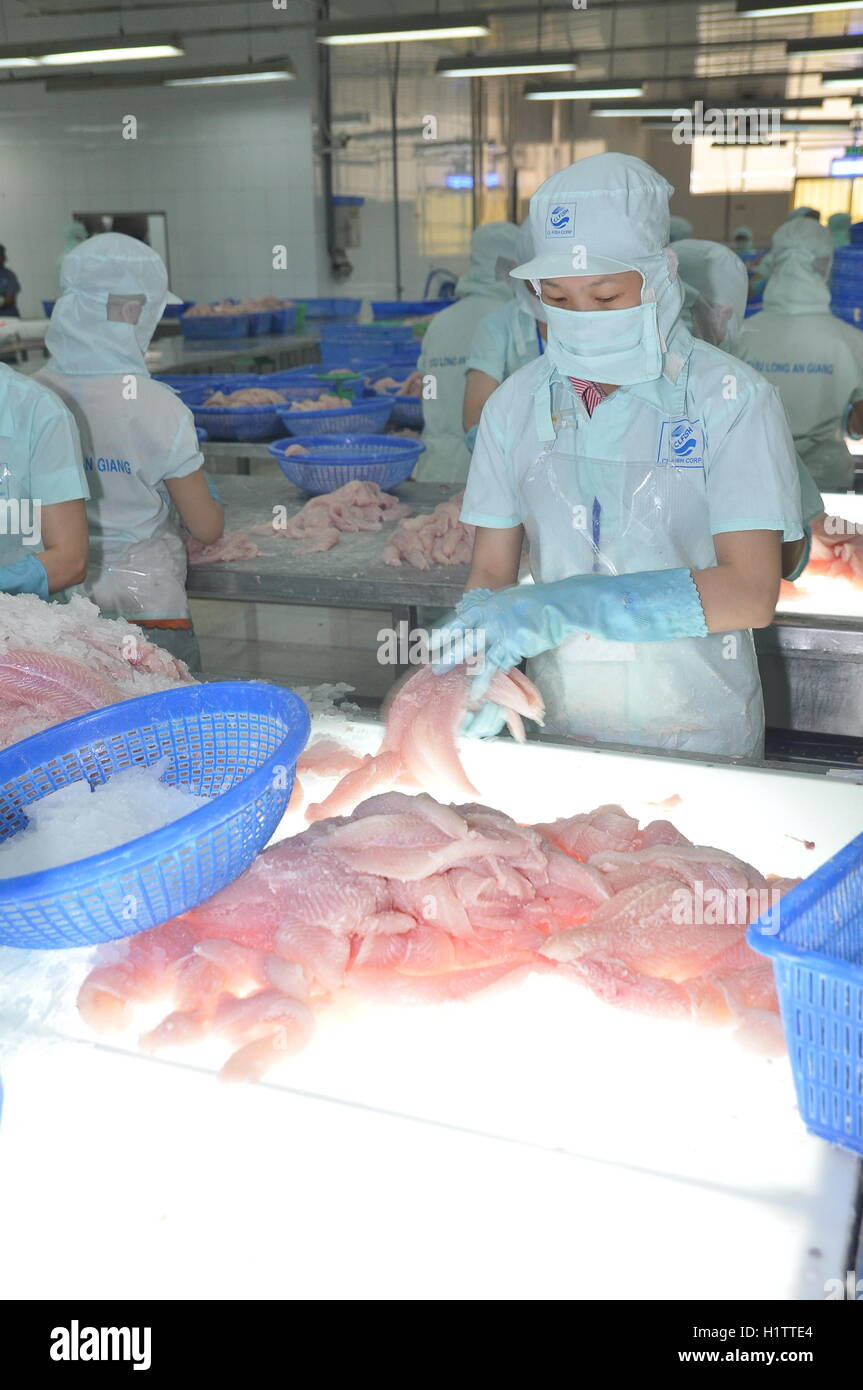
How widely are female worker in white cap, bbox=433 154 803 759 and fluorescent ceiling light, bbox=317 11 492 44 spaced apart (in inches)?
286

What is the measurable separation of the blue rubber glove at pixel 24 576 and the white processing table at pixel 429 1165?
155 cm

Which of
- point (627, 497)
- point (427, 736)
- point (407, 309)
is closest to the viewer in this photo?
point (427, 736)

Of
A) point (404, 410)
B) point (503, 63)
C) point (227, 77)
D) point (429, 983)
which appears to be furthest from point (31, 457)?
point (503, 63)

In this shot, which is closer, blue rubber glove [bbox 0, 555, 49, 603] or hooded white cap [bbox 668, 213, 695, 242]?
blue rubber glove [bbox 0, 555, 49, 603]

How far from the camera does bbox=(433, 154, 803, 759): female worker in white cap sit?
214cm

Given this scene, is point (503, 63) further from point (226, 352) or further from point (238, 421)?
point (238, 421)

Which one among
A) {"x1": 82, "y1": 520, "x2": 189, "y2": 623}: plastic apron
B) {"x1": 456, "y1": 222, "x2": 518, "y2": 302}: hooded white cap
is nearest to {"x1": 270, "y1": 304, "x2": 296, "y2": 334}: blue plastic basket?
{"x1": 456, "y1": 222, "x2": 518, "y2": 302}: hooded white cap

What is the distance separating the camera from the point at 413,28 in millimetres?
8414

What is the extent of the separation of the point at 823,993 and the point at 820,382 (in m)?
4.67

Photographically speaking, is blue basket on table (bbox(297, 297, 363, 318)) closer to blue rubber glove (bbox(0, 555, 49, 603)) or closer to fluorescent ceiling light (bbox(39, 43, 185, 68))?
fluorescent ceiling light (bbox(39, 43, 185, 68))

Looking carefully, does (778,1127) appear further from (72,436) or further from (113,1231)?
(72,436)
